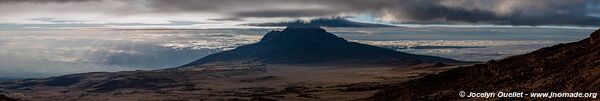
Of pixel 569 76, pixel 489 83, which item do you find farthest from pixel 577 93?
pixel 489 83

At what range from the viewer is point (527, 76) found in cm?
11775

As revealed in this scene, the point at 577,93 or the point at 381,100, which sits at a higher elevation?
the point at 577,93

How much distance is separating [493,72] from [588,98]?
54.9 meters

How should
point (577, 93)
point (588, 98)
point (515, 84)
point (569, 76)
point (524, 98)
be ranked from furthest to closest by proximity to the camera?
point (515, 84) → point (569, 76) → point (524, 98) → point (577, 93) → point (588, 98)

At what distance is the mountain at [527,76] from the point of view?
100125mm

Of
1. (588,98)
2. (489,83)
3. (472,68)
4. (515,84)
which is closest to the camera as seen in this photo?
(588,98)

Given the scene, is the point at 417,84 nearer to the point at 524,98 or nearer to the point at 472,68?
the point at 472,68

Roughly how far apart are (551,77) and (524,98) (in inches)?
629

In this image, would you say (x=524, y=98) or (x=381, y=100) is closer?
→ (x=524, y=98)

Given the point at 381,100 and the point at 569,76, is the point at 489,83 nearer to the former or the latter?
the point at 569,76

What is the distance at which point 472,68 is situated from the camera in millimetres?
145000

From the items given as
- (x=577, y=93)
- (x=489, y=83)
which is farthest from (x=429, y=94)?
(x=577, y=93)

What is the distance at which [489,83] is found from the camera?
124 meters

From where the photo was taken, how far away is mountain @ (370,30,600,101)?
10012 centimetres
